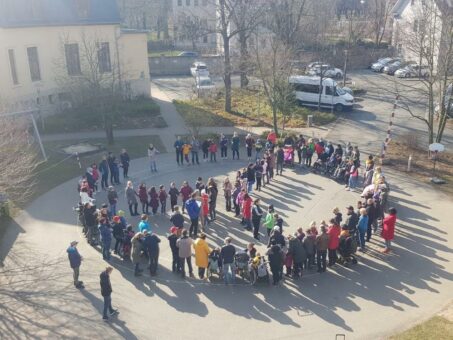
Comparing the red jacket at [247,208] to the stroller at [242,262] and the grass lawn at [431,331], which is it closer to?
the stroller at [242,262]

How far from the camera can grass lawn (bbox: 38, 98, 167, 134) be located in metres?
30.5

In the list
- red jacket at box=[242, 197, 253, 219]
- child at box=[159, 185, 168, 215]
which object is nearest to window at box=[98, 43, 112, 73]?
child at box=[159, 185, 168, 215]

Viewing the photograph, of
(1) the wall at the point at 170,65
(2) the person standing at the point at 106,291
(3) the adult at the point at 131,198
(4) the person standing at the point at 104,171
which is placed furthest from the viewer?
(1) the wall at the point at 170,65

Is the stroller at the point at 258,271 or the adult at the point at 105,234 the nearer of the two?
the stroller at the point at 258,271

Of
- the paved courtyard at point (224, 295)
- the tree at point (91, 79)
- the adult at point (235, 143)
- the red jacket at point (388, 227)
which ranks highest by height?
the tree at point (91, 79)

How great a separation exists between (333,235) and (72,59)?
25915 mm

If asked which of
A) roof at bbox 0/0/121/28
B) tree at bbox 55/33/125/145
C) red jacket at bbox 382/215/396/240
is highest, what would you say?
roof at bbox 0/0/121/28

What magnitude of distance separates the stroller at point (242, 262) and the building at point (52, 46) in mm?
19058

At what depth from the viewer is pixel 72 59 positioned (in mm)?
34188

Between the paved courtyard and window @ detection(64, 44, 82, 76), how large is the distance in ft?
60.1

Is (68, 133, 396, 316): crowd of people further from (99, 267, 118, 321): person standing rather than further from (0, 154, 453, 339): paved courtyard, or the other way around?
(99, 267, 118, 321): person standing

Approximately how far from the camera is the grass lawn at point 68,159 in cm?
2274

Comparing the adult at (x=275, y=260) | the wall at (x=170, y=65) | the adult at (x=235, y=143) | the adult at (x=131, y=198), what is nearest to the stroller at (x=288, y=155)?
the adult at (x=235, y=143)

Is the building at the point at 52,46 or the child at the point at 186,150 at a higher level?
the building at the point at 52,46
